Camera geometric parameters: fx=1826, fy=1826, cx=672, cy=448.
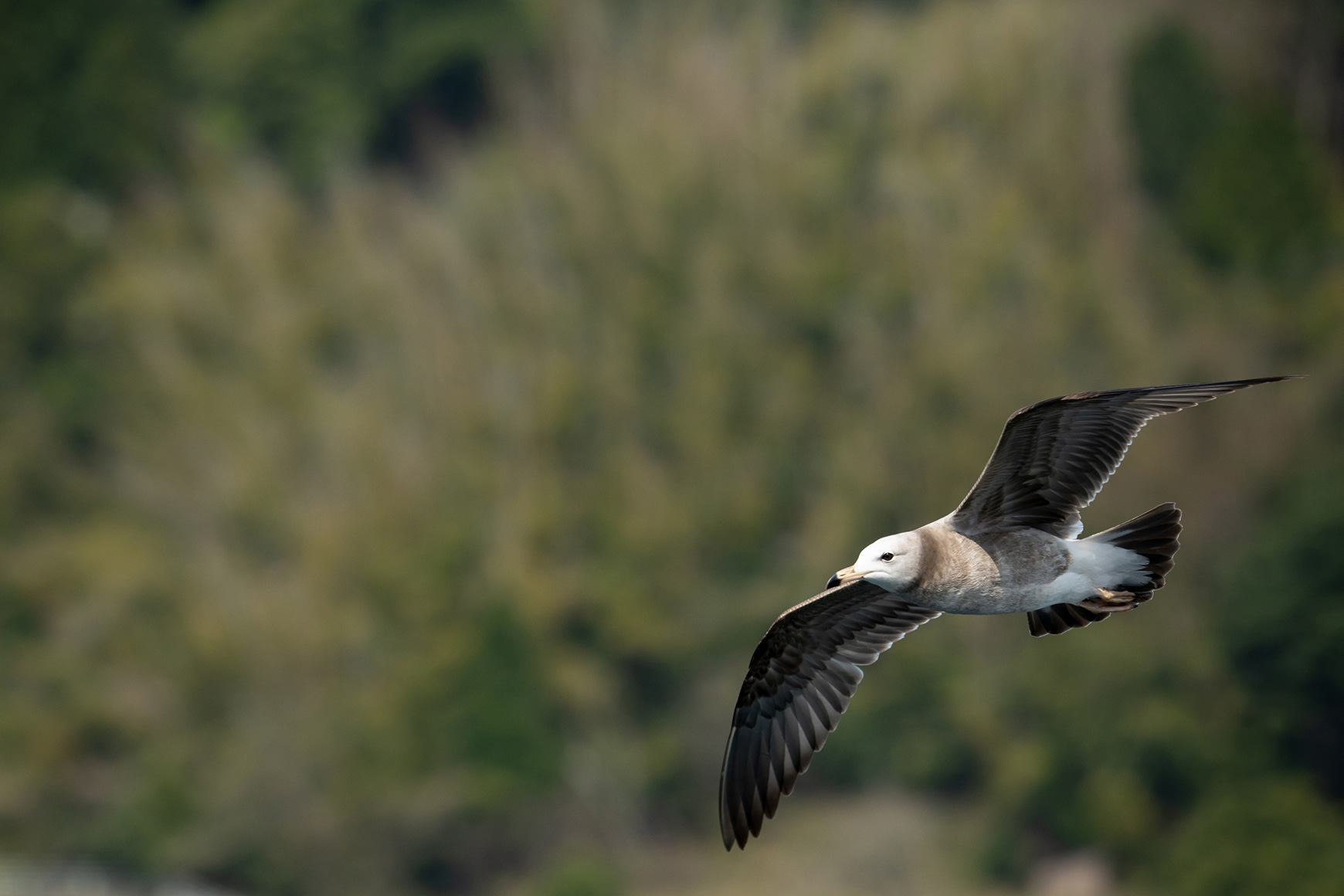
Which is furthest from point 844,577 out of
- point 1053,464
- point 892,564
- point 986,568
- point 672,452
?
point 672,452

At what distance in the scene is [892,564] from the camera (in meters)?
10.4

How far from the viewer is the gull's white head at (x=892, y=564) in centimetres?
1038

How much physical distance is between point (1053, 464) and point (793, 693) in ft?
8.27

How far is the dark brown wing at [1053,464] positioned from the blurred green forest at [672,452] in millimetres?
21787

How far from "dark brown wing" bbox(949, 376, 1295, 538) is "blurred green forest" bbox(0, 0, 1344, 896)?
2179cm

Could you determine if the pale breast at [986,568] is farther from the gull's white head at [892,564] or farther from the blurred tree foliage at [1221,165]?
the blurred tree foliage at [1221,165]

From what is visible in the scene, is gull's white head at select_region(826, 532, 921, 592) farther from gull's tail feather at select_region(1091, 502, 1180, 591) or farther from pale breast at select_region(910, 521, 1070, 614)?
gull's tail feather at select_region(1091, 502, 1180, 591)

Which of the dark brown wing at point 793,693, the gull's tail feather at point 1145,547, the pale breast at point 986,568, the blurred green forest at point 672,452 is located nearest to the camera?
the pale breast at point 986,568

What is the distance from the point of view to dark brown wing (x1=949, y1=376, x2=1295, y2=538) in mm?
10406

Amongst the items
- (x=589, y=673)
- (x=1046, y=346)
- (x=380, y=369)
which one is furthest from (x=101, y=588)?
(x=1046, y=346)

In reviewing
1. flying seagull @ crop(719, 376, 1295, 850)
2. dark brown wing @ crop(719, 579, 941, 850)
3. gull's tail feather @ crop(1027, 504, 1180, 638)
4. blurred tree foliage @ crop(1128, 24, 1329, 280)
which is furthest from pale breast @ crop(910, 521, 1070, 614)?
blurred tree foliage @ crop(1128, 24, 1329, 280)

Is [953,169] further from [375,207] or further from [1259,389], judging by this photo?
[375,207]

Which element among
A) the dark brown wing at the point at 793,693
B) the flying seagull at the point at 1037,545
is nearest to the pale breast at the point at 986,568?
the flying seagull at the point at 1037,545

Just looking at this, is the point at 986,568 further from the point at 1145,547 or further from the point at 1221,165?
the point at 1221,165
